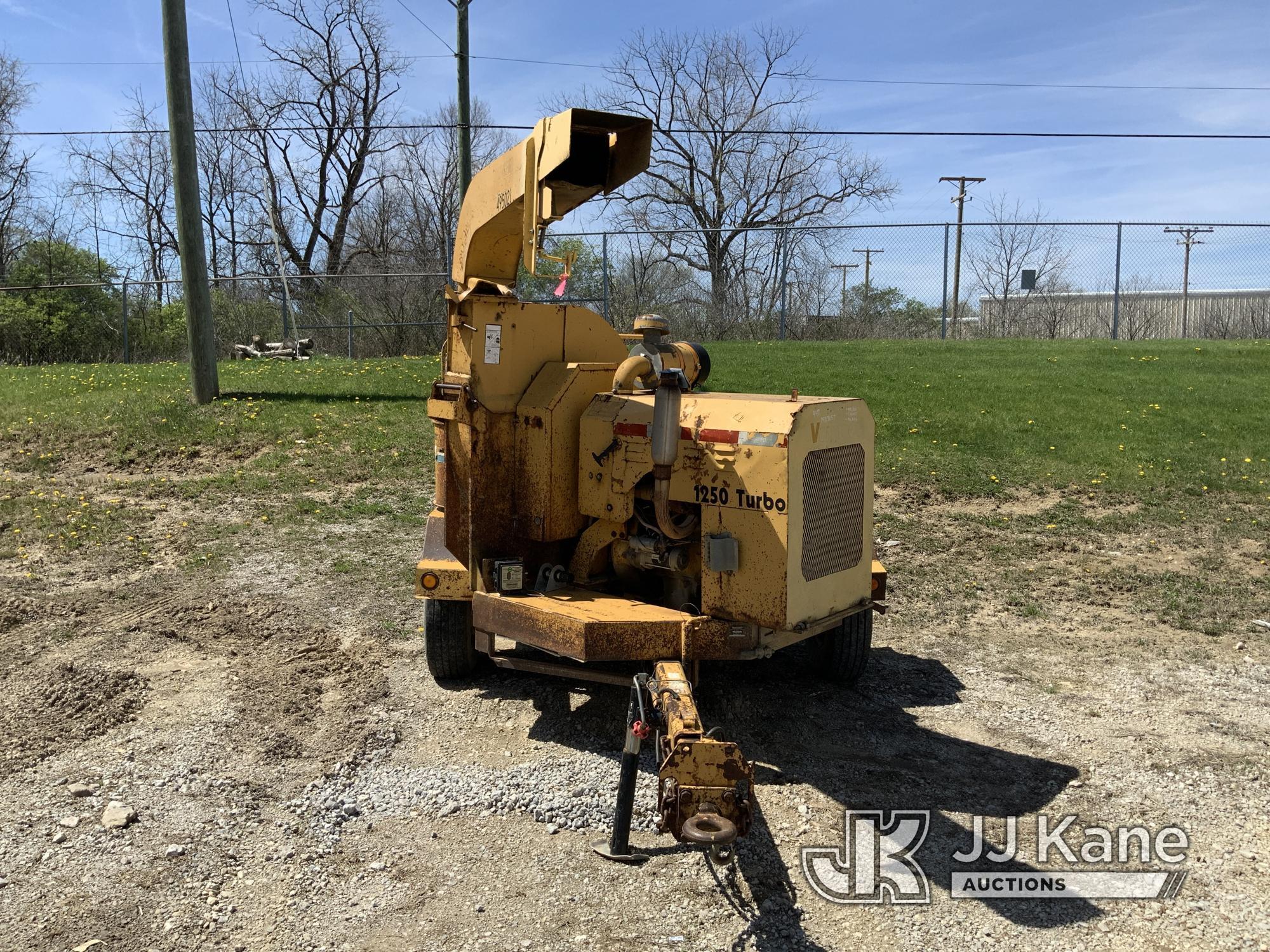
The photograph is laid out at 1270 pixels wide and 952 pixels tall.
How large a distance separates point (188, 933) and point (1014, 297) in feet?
75.2

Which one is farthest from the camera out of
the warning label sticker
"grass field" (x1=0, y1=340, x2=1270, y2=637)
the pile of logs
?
the pile of logs

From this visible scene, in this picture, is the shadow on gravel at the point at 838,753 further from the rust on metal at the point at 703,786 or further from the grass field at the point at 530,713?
the rust on metal at the point at 703,786

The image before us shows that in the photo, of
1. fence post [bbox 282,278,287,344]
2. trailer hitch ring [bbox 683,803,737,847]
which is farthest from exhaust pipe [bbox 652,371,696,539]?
fence post [bbox 282,278,287,344]

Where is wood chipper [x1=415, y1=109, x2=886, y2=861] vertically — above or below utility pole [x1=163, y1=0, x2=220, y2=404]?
below

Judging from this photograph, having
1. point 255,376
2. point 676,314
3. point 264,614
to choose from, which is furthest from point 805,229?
point 264,614

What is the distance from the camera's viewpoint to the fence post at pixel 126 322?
21.2 meters

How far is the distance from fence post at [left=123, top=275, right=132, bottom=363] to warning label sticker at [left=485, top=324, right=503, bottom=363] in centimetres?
1884

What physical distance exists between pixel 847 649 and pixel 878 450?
5.67 m

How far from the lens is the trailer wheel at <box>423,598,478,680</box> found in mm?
5645

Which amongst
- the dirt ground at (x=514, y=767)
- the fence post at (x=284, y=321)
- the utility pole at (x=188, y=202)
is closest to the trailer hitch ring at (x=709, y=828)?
the dirt ground at (x=514, y=767)

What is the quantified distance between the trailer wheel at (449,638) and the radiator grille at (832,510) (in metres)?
1.97

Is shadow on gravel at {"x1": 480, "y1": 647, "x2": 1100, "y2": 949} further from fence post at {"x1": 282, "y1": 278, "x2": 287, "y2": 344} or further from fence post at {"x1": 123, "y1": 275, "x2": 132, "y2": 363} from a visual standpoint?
fence post at {"x1": 123, "y1": 275, "x2": 132, "y2": 363}

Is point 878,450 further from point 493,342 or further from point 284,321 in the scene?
point 284,321

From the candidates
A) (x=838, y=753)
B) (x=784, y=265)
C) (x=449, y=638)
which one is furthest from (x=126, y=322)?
(x=838, y=753)
